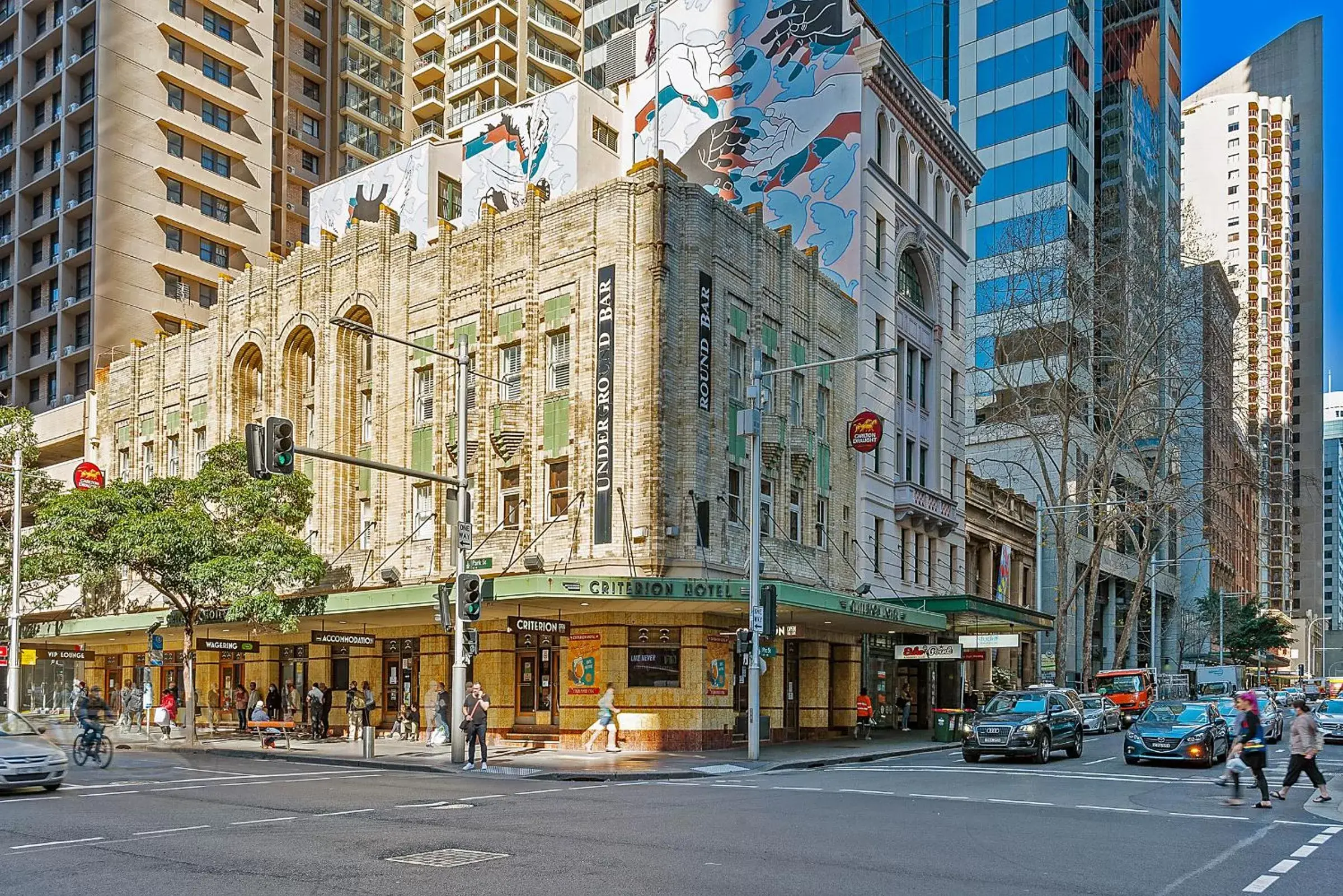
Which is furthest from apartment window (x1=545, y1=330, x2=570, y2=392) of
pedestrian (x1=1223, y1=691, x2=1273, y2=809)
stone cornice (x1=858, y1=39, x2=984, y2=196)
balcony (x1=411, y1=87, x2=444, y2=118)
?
balcony (x1=411, y1=87, x2=444, y2=118)

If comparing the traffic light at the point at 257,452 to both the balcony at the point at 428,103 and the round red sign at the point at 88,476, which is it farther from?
the balcony at the point at 428,103

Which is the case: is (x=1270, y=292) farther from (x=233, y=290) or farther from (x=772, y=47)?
(x=233, y=290)

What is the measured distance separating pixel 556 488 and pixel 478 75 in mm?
54840

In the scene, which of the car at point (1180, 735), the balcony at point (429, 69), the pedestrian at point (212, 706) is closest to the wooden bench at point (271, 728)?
the pedestrian at point (212, 706)

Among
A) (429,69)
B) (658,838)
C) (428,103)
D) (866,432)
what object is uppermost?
(429,69)

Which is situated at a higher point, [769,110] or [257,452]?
[769,110]

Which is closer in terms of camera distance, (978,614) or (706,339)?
(706,339)

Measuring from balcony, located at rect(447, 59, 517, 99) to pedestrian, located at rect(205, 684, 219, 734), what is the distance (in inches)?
1895

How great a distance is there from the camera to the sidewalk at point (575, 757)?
25.9 meters

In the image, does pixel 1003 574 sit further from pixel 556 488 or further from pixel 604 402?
pixel 604 402

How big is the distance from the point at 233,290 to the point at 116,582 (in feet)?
36.6

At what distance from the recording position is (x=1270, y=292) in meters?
155

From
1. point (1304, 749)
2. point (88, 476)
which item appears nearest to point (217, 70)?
point (88, 476)

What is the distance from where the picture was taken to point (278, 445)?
19859 millimetres
